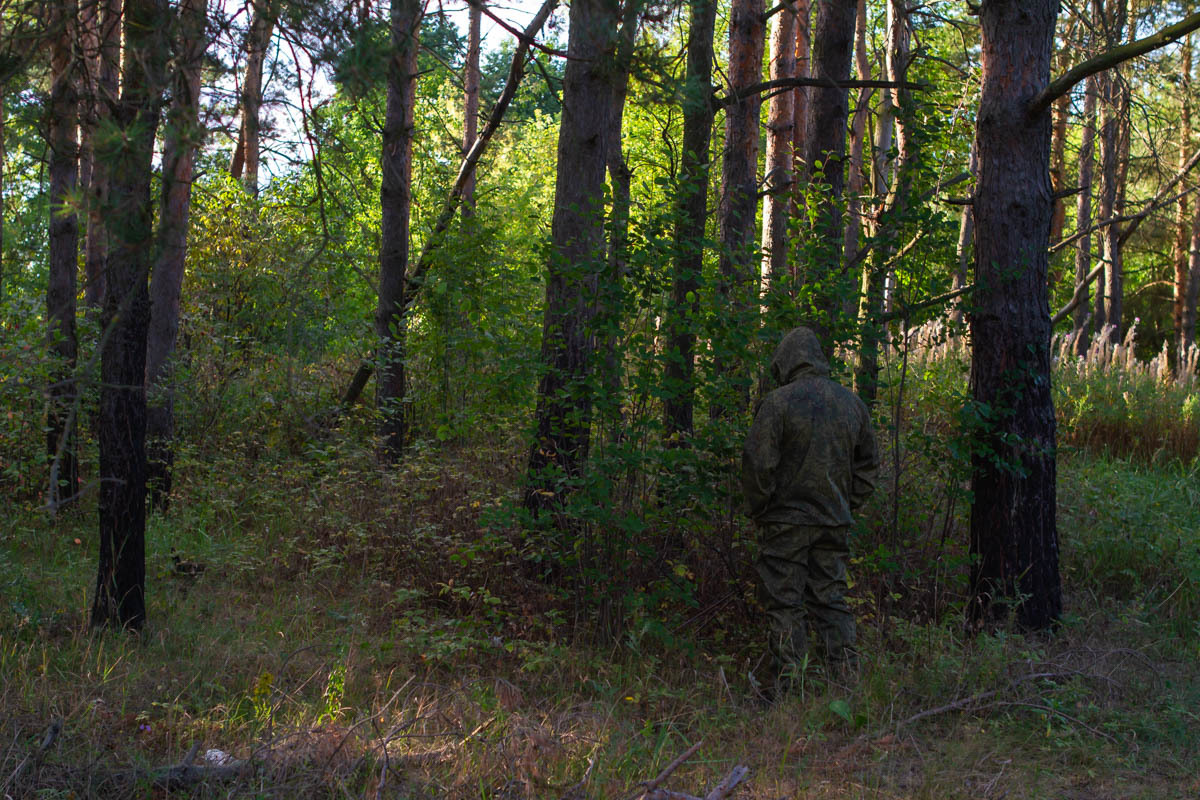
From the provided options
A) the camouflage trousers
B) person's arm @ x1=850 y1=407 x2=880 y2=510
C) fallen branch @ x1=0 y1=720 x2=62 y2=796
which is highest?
person's arm @ x1=850 y1=407 x2=880 y2=510

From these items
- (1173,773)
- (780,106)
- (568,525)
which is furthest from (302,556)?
(780,106)

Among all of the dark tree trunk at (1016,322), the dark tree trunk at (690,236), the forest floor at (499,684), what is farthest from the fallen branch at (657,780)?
the dark tree trunk at (1016,322)

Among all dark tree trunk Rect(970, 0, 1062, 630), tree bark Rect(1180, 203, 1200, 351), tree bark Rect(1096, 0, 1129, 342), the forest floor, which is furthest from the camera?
tree bark Rect(1180, 203, 1200, 351)

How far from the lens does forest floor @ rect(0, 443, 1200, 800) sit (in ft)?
14.0

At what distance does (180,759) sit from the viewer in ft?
14.1

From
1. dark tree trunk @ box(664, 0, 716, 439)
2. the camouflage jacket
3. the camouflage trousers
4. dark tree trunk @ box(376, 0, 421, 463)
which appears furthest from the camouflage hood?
dark tree trunk @ box(376, 0, 421, 463)

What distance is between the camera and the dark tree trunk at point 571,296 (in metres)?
6.44

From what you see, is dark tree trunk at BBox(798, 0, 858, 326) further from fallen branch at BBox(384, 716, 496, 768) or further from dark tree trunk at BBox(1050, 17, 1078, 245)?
Answer: fallen branch at BBox(384, 716, 496, 768)

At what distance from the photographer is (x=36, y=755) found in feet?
13.2

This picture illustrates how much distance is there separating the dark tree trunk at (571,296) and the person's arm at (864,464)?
5.75ft

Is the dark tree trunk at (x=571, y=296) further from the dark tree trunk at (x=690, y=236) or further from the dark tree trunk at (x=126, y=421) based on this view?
the dark tree trunk at (x=126, y=421)

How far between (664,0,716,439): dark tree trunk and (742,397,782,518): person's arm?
1.68ft

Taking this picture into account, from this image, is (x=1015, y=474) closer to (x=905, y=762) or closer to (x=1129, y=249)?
(x=905, y=762)

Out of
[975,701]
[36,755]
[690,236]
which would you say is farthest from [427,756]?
[690,236]
